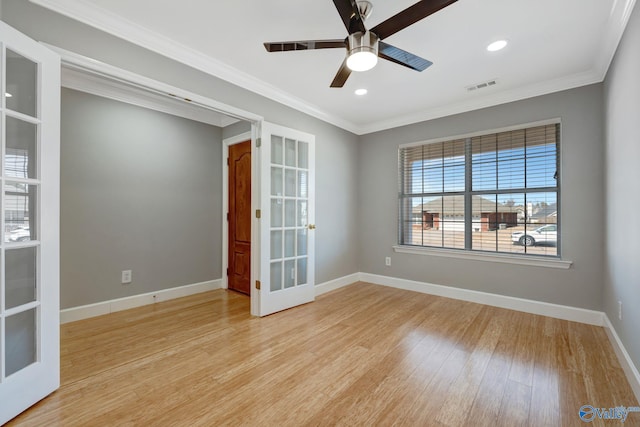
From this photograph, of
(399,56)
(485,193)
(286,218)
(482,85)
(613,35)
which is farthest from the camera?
(485,193)

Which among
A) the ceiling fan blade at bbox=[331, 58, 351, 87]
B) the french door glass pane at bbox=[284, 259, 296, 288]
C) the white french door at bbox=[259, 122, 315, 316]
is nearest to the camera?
the ceiling fan blade at bbox=[331, 58, 351, 87]

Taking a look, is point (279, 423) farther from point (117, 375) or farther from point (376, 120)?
point (376, 120)

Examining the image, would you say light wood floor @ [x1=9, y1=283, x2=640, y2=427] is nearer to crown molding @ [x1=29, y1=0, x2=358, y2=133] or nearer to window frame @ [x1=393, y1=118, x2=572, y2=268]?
window frame @ [x1=393, y1=118, x2=572, y2=268]

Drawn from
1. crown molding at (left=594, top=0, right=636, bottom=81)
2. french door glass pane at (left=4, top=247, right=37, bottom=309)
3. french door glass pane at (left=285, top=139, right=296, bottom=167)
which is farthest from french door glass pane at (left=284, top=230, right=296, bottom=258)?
crown molding at (left=594, top=0, right=636, bottom=81)

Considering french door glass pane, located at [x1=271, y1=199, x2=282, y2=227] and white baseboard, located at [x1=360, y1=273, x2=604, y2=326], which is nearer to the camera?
white baseboard, located at [x1=360, y1=273, x2=604, y2=326]

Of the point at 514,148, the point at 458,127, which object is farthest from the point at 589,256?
the point at 458,127

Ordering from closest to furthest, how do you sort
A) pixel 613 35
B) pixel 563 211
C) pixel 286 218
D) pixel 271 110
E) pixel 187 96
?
pixel 613 35, pixel 187 96, pixel 563 211, pixel 271 110, pixel 286 218

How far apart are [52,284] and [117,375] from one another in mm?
778

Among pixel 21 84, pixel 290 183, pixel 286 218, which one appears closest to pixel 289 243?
pixel 286 218

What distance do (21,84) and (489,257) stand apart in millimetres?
4489

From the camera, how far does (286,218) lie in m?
3.30

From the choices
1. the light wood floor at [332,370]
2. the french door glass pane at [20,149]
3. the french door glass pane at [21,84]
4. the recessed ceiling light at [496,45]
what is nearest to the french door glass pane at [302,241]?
the light wood floor at [332,370]

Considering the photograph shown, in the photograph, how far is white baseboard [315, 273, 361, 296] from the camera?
3881 mm

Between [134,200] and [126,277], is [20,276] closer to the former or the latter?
[126,277]
